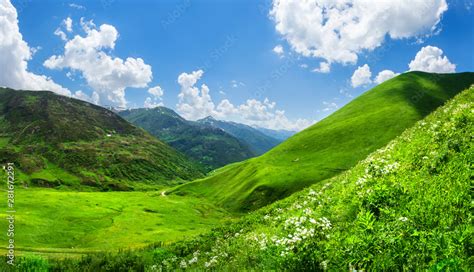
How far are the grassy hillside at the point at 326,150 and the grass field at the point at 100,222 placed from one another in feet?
51.4

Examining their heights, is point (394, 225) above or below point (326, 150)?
below

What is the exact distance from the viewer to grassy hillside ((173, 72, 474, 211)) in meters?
124

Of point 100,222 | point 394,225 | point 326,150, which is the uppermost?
point 326,150

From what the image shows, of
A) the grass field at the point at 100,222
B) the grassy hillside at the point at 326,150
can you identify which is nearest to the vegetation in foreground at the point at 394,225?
the grass field at the point at 100,222

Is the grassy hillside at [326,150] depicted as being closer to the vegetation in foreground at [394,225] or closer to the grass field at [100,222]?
the grass field at [100,222]

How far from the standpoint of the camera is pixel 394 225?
10.1 meters

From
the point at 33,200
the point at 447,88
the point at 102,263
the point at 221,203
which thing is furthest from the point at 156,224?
the point at 447,88

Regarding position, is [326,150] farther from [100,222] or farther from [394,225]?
[394,225]

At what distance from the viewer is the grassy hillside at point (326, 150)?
407ft

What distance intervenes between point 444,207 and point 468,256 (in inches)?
134

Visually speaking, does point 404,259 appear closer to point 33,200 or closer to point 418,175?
point 418,175

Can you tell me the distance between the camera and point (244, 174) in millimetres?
163375

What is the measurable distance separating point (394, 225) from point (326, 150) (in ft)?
443

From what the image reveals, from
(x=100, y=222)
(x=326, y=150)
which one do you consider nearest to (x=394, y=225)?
(x=100, y=222)
